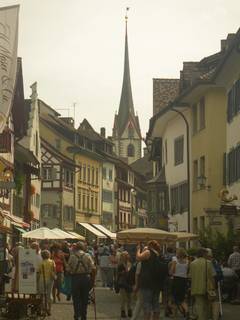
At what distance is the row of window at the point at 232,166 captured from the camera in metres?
36.6

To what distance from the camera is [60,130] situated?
10038 centimetres

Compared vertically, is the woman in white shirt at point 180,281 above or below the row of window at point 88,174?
below

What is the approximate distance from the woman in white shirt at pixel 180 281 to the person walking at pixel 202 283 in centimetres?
343

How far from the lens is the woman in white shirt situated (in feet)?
75.2

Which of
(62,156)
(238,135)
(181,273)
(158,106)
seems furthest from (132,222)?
(181,273)

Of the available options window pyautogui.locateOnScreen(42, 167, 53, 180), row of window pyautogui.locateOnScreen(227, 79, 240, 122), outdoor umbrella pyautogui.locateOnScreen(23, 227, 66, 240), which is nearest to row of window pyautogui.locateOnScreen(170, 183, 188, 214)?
row of window pyautogui.locateOnScreen(227, 79, 240, 122)

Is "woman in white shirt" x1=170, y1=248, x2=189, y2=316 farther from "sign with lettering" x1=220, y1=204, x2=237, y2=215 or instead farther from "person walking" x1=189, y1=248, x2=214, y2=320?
"sign with lettering" x1=220, y1=204, x2=237, y2=215

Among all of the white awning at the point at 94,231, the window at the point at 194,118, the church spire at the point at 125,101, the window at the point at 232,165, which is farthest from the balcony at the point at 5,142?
the church spire at the point at 125,101

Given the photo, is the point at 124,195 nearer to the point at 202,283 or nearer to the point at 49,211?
the point at 49,211

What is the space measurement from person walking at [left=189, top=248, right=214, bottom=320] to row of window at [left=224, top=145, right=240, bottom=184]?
1708cm

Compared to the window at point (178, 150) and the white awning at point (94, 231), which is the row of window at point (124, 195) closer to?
the white awning at point (94, 231)

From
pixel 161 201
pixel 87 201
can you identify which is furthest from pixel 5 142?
pixel 87 201

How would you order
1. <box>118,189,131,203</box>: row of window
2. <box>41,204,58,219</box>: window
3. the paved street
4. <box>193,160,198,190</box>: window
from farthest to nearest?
<box>118,189,131,203</box>: row of window < <box>41,204,58,219</box>: window < <box>193,160,198,190</box>: window < the paved street

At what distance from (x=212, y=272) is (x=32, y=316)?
4.77 meters
